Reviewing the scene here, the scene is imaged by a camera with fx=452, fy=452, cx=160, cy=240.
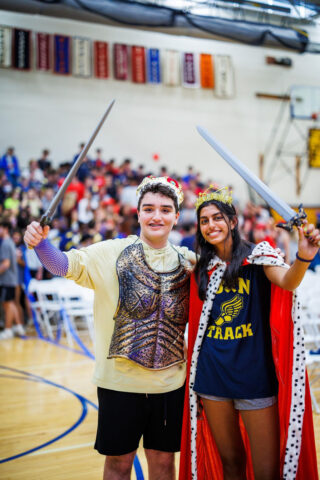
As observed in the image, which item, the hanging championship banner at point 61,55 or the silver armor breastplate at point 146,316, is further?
the hanging championship banner at point 61,55

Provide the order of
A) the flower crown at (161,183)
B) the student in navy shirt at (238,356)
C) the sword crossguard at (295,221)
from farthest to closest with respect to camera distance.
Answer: the flower crown at (161,183), the student in navy shirt at (238,356), the sword crossguard at (295,221)

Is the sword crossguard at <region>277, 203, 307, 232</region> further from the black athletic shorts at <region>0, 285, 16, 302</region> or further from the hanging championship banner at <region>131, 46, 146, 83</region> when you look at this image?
the hanging championship banner at <region>131, 46, 146, 83</region>

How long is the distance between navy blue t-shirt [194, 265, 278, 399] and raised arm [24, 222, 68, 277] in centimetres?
66

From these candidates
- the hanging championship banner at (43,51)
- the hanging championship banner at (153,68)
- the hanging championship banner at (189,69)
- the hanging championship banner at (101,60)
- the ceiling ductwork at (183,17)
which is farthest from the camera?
the hanging championship banner at (189,69)

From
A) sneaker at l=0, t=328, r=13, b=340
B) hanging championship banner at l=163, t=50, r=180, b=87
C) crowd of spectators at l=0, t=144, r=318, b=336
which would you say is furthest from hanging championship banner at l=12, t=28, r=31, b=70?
sneaker at l=0, t=328, r=13, b=340

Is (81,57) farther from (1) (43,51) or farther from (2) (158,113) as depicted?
(2) (158,113)

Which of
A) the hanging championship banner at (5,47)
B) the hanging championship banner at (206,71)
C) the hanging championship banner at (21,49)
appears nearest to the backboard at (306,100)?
the hanging championship banner at (206,71)

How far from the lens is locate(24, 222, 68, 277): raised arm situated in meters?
1.67

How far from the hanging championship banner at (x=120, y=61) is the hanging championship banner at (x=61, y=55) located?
139 centimetres

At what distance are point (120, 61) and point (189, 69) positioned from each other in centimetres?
224

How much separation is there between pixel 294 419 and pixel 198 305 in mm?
583

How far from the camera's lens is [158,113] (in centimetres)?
1424

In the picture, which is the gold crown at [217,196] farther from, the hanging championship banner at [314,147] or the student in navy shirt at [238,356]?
the hanging championship banner at [314,147]

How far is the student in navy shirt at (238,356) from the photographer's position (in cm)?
178
